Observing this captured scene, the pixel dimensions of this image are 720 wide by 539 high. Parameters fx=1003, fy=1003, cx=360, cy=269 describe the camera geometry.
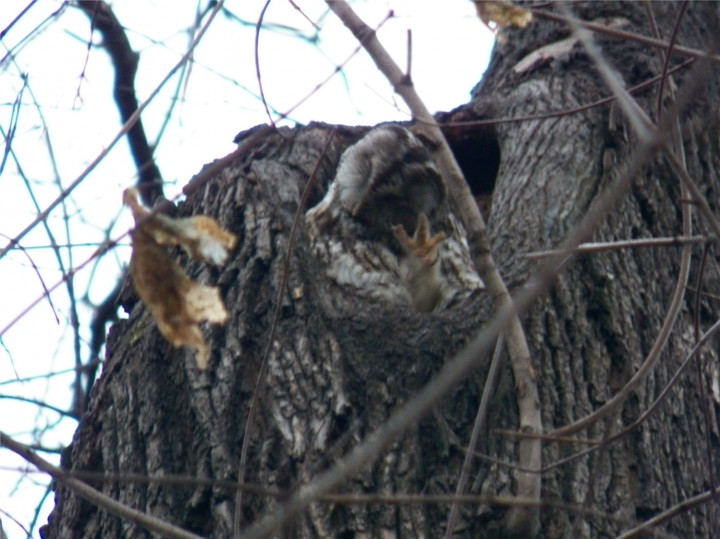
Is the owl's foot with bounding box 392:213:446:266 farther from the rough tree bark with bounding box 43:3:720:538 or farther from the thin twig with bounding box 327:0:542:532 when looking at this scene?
the thin twig with bounding box 327:0:542:532

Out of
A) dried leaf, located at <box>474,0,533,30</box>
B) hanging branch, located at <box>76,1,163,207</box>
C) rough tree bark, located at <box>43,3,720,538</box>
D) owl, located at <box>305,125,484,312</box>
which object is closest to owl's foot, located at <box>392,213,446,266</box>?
owl, located at <box>305,125,484,312</box>

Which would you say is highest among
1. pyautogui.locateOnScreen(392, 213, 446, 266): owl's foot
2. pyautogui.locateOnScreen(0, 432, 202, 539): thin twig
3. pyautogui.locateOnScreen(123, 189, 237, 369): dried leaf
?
pyautogui.locateOnScreen(392, 213, 446, 266): owl's foot

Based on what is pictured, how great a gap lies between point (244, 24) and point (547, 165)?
1.31 meters

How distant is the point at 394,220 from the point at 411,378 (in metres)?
1.61

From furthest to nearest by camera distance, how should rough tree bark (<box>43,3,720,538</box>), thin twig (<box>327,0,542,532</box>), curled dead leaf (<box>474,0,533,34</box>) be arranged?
rough tree bark (<box>43,3,720,538</box>) < curled dead leaf (<box>474,0,533,34</box>) < thin twig (<box>327,0,542,532</box>)

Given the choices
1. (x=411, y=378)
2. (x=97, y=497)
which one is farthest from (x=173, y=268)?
(x=411, y=378)

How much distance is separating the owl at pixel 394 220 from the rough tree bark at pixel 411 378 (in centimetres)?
33

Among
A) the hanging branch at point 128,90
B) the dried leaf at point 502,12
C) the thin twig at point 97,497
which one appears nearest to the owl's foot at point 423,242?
the hanging branch at point 128,90

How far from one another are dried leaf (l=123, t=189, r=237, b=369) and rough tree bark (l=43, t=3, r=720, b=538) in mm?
730

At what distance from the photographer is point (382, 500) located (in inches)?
65.7

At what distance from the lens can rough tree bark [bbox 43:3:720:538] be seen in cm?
266

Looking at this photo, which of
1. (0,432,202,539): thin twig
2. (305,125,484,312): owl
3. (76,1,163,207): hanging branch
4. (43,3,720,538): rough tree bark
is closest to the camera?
(0,432,202,539): thin twig

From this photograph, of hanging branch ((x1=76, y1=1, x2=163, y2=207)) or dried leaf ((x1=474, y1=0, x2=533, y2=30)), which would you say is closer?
dried leaf ((x1=474, y1=0, x2=533, y2=30))

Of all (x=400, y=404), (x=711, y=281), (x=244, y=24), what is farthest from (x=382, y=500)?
(x=244, y=24)
